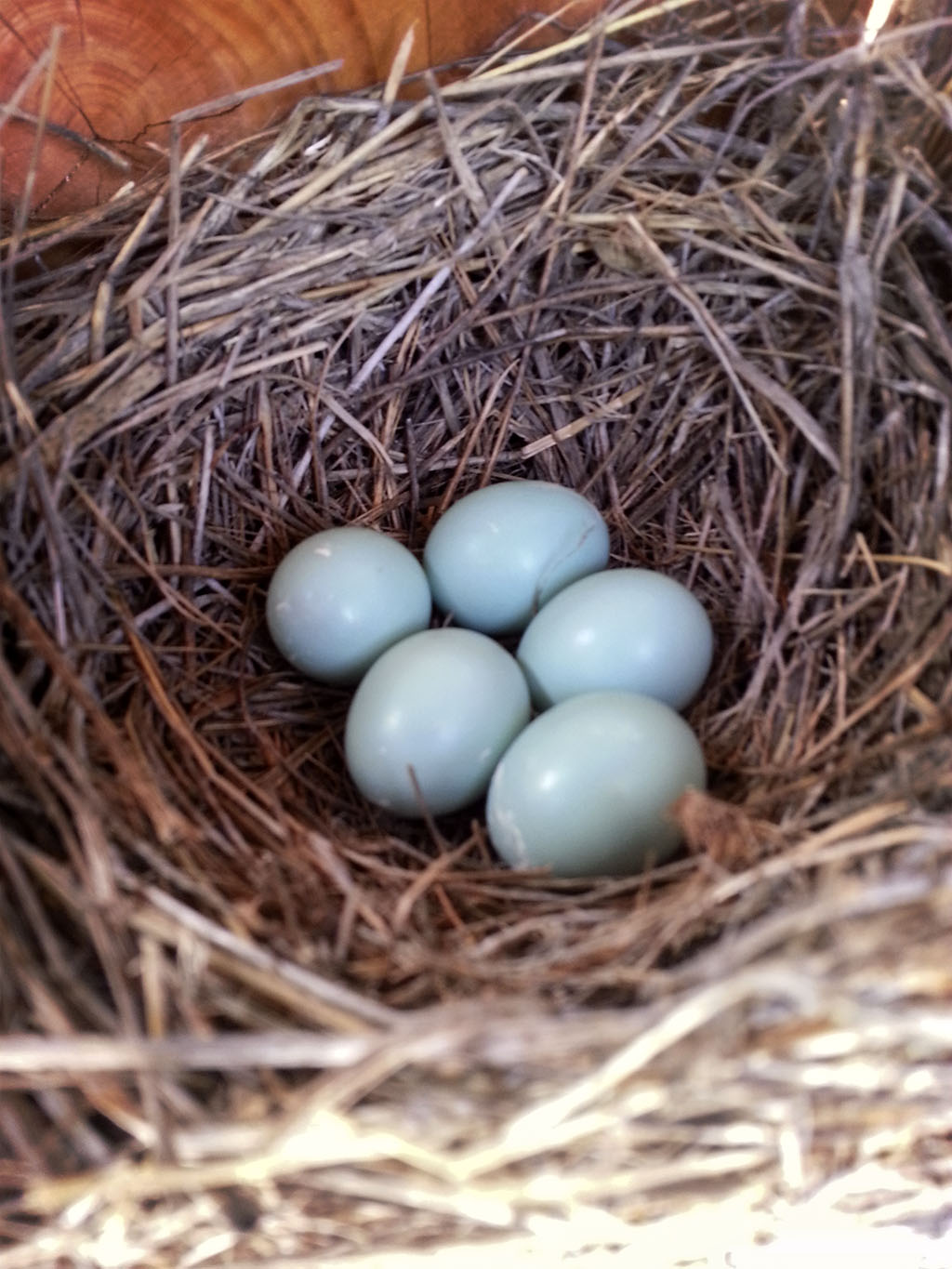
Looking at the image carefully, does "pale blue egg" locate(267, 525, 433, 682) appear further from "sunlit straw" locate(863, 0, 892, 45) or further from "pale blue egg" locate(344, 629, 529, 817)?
"sunlit straw" locate(863, 0, 892, 45)

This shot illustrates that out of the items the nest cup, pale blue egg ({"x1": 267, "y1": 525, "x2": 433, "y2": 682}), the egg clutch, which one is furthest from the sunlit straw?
pale blue egg ({"x1": 267, "y1": 525, "x2": 433, "y2": 682})

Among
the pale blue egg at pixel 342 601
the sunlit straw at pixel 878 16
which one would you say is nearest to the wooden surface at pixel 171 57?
the sunlit straw at pixel 878 16

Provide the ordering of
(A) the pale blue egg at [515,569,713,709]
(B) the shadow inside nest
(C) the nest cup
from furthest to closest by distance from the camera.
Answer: (A) the pale blue egg at [515,569,713,709], (B) the shadow inside nest, (C) the nest cup

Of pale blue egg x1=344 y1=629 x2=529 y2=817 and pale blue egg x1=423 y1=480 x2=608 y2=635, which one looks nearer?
pale blue egg x1=344 y1=629 x2=529 y2=817

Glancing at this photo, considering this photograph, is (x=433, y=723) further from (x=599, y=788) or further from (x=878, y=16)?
(x=878, y=16)

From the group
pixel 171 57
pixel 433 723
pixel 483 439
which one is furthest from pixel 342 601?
pixel 171 57

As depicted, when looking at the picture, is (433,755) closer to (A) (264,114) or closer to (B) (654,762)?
(B) (654,762)

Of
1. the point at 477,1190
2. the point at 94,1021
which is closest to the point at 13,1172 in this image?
the point at 94,1021
